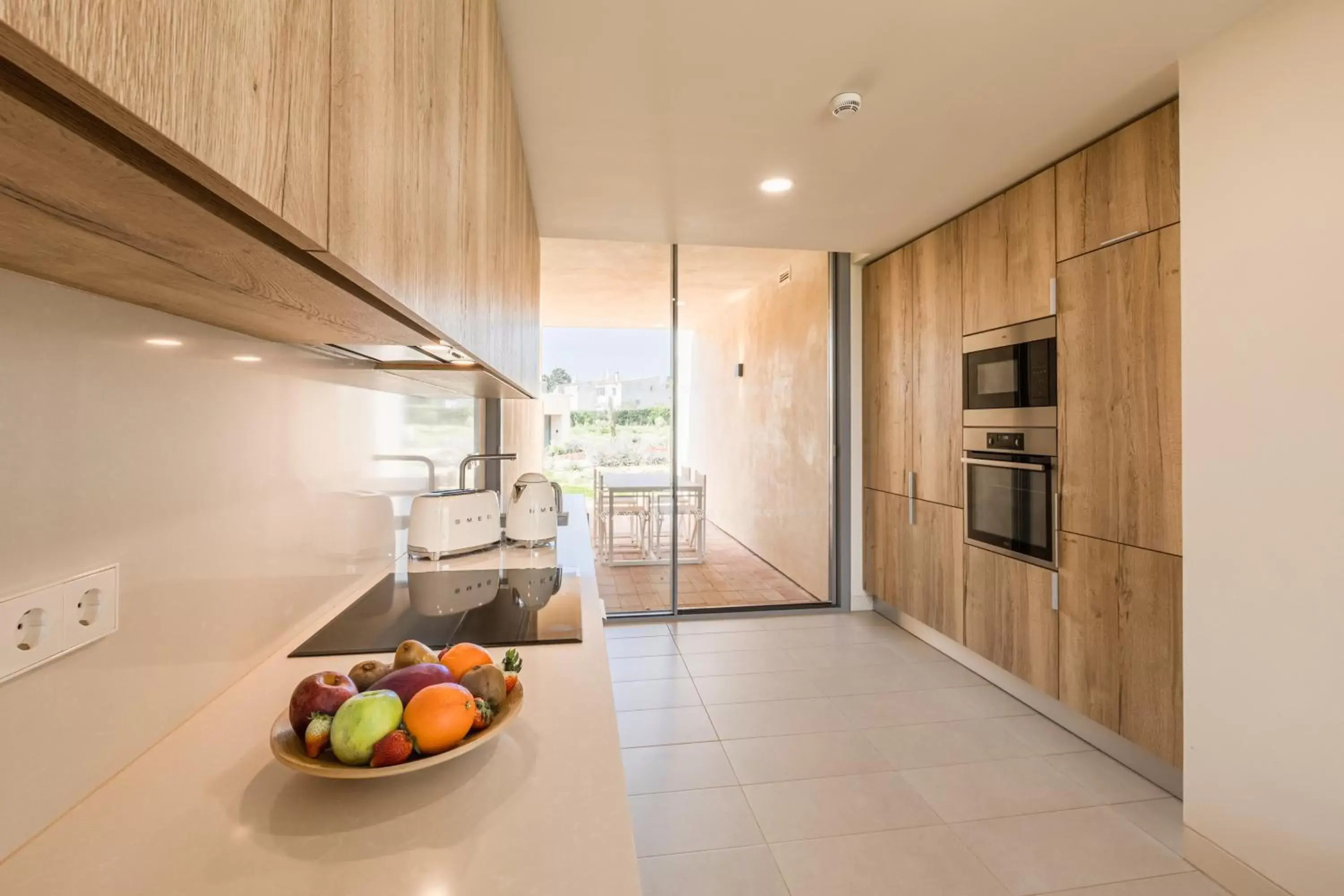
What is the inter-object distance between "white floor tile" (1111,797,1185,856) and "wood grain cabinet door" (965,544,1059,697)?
1.55 ft

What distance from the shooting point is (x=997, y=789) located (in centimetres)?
211

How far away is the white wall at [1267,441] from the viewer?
143 cm

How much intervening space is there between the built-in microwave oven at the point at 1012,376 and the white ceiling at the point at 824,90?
2.32ft

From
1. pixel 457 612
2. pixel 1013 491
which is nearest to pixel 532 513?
pixel 457 612

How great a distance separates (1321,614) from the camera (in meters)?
1.44

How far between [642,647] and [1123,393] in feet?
8.80

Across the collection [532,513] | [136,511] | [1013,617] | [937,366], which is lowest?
[1013,617]

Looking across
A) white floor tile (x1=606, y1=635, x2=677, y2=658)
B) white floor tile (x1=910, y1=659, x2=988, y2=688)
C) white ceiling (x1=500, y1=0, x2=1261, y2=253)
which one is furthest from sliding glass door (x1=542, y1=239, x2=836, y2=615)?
white ceiling (x1=500, y1=0, x2=1261, y2=253)

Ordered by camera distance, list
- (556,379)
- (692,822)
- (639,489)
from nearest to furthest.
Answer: (692,822), (556,379), (639,489)

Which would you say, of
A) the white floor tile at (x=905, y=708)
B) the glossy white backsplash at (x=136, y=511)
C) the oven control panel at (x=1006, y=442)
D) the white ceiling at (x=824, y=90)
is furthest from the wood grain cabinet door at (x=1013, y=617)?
the glossy white backsplash at (x=136, y=511)

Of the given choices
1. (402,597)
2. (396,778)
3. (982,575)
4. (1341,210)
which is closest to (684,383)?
(982,575)

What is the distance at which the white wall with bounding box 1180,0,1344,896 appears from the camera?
4.68 feet

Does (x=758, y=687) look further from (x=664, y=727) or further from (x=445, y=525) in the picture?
(x=445, y=525)

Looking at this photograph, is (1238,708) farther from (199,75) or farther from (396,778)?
(199,75)
